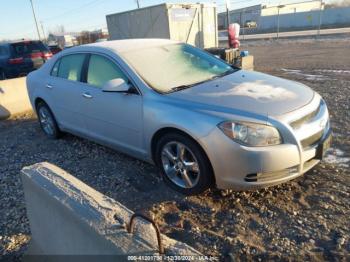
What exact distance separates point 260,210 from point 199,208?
57cm

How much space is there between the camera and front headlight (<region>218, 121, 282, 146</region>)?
2.96 meters

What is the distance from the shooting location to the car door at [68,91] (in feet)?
15.3

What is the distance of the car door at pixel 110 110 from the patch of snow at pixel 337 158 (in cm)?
225

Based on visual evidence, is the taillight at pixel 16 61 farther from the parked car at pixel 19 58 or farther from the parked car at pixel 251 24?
the parked car at pixel 251 24

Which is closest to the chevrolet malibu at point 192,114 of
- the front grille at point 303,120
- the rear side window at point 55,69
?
the front grille at point 303,120

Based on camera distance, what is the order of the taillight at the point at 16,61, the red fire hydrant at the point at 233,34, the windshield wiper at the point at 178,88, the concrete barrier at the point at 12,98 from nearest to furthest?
the windshield wiper at the point at 178,88, the concrete barrier at the point at 12,98, the red fire hydrant at the point at 233,34, the taillight at the point at 16,61

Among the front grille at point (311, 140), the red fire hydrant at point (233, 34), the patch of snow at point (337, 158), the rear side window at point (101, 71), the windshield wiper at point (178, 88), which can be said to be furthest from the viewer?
the red fire hydrant at point (233, 34)

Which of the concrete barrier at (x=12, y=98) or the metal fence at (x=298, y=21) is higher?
the concrete barrier at (x=12, y=98)

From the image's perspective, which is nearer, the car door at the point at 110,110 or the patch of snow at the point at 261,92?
the patch of snow at the point at 261,92

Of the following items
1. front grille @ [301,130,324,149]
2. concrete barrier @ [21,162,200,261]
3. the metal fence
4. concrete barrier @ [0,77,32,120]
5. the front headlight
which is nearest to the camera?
concrete barrier @ [21,162,200,261]

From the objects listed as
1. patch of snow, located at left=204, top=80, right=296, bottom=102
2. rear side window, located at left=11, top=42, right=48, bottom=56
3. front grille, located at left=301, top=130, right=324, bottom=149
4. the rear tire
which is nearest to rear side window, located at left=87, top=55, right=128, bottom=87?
patch of snow, located at left=204, top=80, right=296, bottom=102

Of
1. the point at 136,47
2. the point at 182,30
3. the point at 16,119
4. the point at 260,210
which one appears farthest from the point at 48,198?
the point at 182,30

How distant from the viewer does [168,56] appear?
13.9 ft

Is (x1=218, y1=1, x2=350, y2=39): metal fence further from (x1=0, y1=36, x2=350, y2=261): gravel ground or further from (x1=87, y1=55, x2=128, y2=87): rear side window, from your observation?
(x1=0, y1=36, x2=350, y2=261): gravel ground
